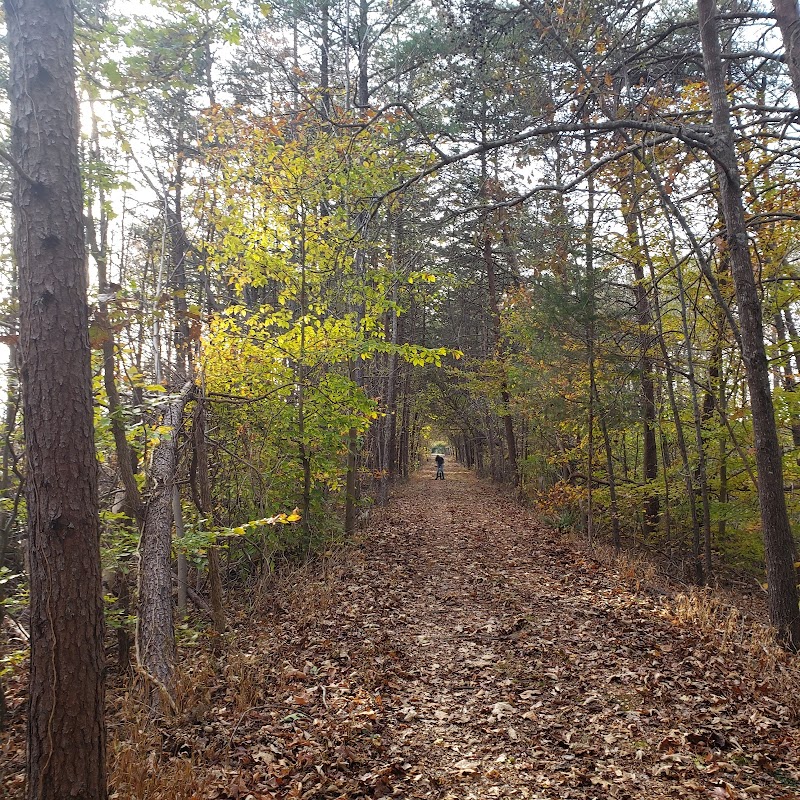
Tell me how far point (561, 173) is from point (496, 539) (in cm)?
808

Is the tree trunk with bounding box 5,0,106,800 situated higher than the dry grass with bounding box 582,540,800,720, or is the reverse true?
the tree trunk with bounding box 5,0,106,800

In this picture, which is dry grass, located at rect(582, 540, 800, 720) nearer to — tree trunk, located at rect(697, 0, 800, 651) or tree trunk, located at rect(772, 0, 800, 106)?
tree trunk, located at rect(697, 0, 800, 651)

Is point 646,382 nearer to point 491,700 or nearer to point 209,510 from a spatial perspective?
point 491,700

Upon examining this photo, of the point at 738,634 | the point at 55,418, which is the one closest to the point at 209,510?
the point at 55,418

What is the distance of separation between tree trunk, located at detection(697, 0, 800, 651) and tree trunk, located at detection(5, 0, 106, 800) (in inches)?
249

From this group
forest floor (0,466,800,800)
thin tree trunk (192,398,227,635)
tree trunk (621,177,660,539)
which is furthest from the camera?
tree trunk (621,177,660,539)

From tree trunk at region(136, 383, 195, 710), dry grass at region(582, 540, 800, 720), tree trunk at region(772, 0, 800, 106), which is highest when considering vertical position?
tree trunk at region(772, 0, 800, 106)

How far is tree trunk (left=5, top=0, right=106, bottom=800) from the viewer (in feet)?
8.75

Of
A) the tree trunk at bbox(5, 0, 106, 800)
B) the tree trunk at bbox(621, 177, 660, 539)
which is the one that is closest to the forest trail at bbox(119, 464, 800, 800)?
the tree trunk at bbox(5, 0, 106, 800)

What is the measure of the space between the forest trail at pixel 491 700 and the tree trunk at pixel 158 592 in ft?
→ 1.30

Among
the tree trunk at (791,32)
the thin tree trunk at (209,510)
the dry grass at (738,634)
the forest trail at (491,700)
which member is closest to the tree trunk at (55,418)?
the forest trail at (491,700)

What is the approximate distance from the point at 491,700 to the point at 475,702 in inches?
6.2

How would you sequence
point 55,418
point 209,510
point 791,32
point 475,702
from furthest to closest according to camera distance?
1. point 209,510
2. point 791,32
3. point 475,702
4. point 55,418

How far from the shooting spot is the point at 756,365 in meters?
5.82
